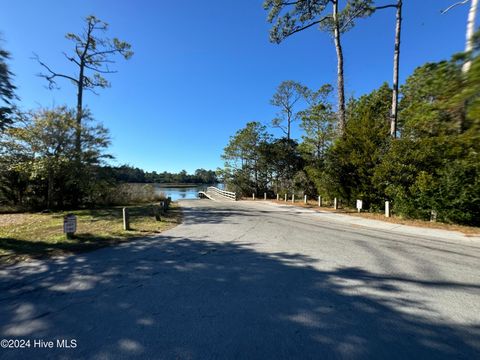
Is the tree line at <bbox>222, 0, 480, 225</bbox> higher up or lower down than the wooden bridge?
higher up

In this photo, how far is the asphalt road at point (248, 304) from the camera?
2049mm

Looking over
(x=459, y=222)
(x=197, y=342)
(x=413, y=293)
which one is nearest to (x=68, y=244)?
(x=197, y=342)

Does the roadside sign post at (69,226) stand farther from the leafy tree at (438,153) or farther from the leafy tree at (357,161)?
the leafy tree at (357,161)

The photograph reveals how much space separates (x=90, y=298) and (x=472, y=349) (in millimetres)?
4255

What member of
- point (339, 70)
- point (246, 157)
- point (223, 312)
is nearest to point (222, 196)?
point (246, 157)

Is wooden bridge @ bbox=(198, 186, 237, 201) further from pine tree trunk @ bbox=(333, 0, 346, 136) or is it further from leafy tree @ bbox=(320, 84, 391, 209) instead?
pine tree trunk @ bbox=(333, 0, 346, 136)

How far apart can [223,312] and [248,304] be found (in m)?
0.35

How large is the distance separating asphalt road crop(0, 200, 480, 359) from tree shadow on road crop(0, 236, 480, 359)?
0.01 meters

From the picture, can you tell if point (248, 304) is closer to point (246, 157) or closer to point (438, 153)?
point (438, 153)

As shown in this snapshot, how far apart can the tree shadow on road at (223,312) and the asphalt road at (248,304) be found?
1cm

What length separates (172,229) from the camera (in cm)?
755

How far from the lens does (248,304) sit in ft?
9.18

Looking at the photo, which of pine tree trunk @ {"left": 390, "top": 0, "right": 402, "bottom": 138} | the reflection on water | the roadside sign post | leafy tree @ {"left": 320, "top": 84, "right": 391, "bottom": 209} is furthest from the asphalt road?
the reflection on water

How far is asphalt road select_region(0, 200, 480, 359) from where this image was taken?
2.05 meters
